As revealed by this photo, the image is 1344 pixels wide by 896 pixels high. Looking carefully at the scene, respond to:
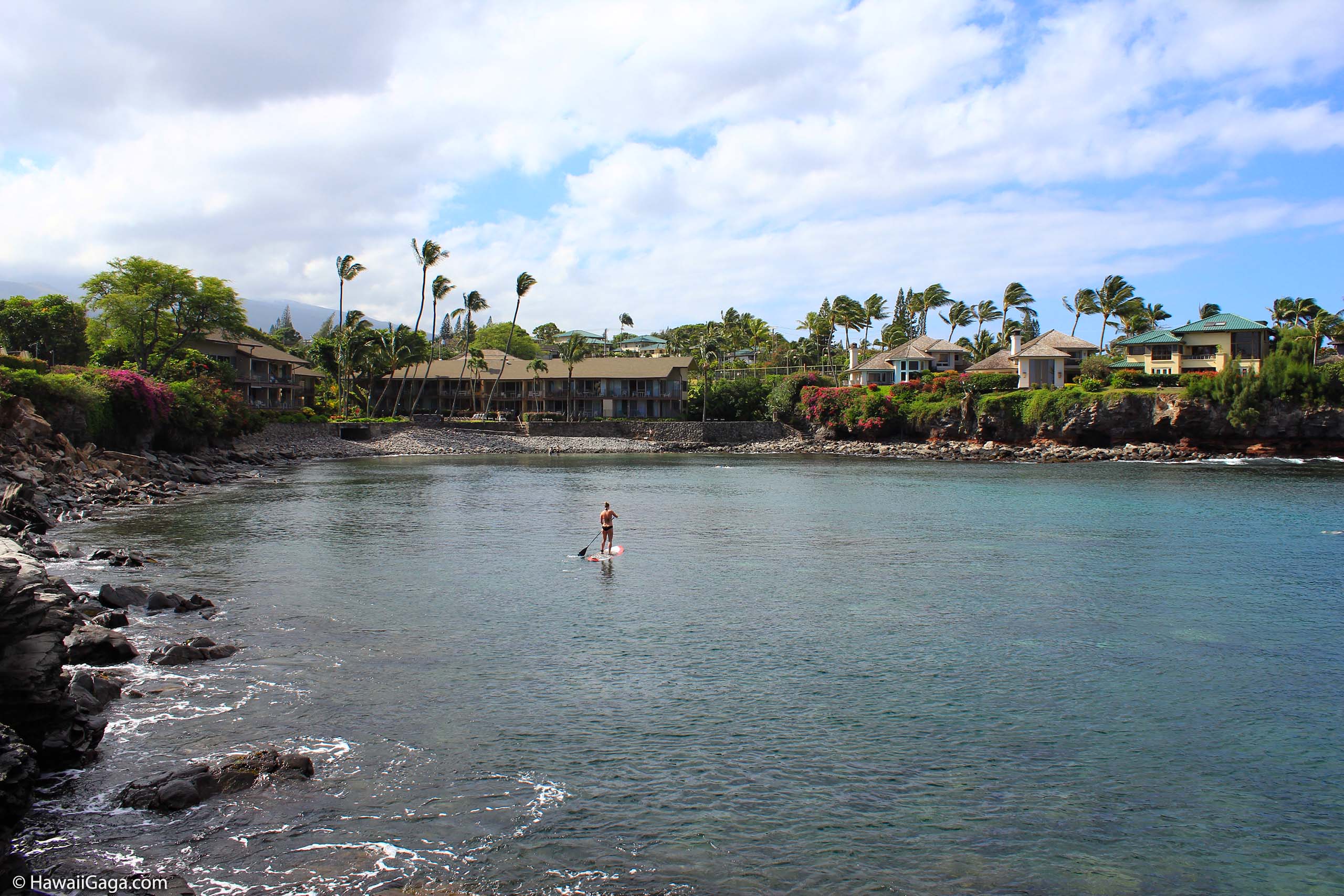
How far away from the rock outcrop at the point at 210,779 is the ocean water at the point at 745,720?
0.26 m

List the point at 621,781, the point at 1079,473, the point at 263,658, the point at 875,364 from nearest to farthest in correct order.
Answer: the point at 621,781 → the point at 263,658 → the point at 1079,473 → the point at 875,364

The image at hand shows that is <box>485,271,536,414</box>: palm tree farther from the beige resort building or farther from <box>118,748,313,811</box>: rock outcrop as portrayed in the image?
<box>118,748,313,811</box>: rock outcrop

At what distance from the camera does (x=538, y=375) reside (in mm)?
113688

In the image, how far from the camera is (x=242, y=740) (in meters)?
12.4

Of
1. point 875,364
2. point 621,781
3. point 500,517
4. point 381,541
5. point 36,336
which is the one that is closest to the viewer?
point 621,781

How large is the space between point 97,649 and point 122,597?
495 cm

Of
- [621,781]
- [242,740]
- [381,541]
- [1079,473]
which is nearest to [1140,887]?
[621,781]

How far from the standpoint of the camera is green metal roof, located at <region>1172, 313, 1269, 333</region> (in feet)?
278

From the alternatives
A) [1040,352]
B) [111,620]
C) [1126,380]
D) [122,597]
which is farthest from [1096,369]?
[111,620]

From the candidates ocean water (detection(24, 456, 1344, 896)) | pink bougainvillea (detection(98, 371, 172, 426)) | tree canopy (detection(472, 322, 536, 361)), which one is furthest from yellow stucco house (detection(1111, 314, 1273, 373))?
tree canopy (detection(472, 322, 536, 361))

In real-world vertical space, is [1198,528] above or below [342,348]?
below

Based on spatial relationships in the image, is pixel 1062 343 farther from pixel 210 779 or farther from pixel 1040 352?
pixel 210 779

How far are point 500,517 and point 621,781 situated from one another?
28.8 m

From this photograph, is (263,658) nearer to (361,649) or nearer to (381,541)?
(361,649)
